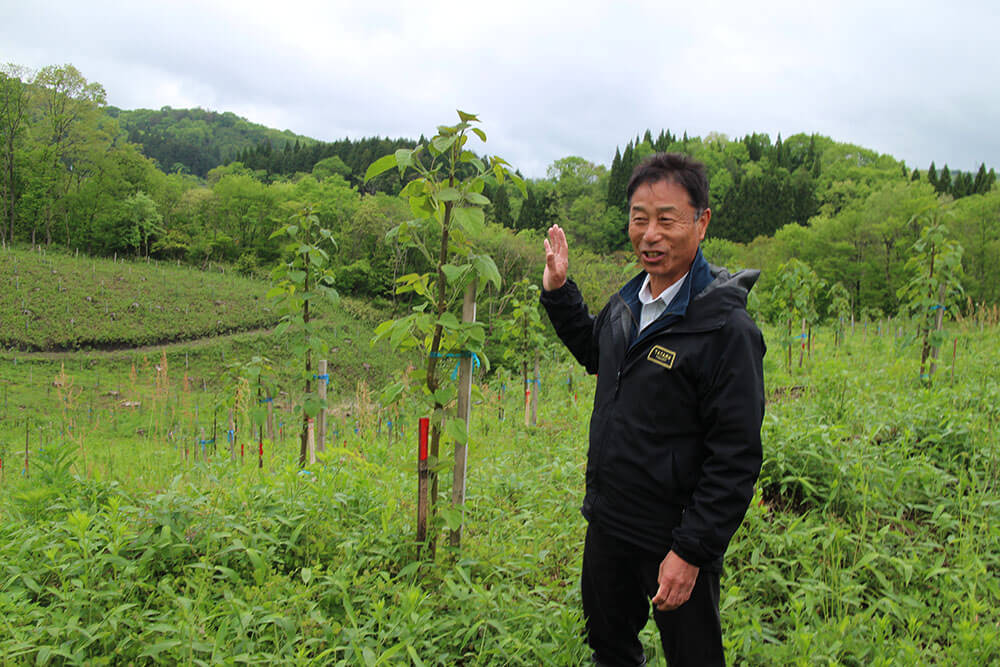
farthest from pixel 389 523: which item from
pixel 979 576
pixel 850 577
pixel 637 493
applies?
pixel 979 576

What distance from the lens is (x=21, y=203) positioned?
35938mm

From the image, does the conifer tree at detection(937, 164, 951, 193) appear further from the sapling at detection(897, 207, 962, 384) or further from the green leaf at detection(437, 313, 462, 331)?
the green leaf at detection(437, 313, 462, 331)

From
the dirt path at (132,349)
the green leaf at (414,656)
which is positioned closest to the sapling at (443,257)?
the green leaf at (414,656)

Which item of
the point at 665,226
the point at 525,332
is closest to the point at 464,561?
the point at 665,226

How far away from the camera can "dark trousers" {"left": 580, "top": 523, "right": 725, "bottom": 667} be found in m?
1.73

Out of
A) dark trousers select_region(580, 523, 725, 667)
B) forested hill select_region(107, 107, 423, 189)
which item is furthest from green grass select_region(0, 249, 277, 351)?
dark trousers select_region(580, 523, 725, 667)

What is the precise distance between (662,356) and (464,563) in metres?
1.53

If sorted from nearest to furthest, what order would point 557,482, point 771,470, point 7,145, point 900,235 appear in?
point 771,470
point 557,482
point 900,235
point 7,145

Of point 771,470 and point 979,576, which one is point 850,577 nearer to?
point 979,576

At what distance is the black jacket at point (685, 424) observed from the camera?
157 cm

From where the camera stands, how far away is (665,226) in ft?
5.87

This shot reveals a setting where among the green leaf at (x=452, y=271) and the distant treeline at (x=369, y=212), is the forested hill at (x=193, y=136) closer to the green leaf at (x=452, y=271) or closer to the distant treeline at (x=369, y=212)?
the distant treeline at (x=369, y=212)

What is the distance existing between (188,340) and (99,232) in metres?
17.3

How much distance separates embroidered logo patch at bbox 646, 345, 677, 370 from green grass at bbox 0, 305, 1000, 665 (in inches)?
48.9
